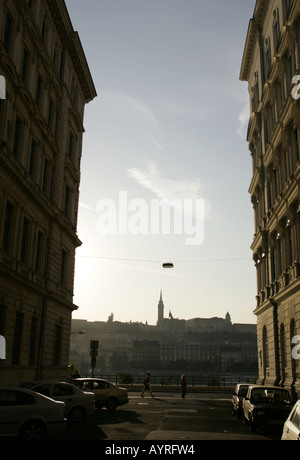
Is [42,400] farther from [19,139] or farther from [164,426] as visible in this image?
[19,139]

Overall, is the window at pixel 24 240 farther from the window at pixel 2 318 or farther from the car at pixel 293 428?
the car at pixel 293 428

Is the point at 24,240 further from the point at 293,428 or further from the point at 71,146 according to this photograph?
the point at 293,428

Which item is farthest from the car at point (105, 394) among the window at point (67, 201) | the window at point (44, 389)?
the window at point (67, 201)

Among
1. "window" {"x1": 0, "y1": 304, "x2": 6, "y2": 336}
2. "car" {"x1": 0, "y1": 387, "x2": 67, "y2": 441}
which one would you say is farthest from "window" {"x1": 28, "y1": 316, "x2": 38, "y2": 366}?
"car" {"x1": 0, "y1": 387, "x2": 67, "y2": 441}

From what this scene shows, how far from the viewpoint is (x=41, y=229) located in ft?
95.2

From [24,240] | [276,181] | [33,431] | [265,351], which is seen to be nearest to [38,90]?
[24,240]

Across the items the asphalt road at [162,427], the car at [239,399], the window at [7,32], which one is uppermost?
the window at [7,32]

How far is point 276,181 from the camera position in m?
32.5

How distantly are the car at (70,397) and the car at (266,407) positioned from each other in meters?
6.24

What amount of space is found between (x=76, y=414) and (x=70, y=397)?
2.23ft

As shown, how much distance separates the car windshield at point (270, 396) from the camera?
1755 cm

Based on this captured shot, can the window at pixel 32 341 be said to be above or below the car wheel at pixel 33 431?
above
